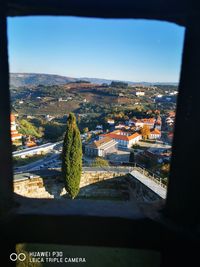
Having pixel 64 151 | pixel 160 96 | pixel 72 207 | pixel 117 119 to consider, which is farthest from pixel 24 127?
pixel 72 207

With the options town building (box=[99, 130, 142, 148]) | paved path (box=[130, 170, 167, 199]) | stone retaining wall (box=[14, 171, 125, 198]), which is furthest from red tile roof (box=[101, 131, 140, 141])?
stone retaining wall (box=[14, 171, 125, 198])

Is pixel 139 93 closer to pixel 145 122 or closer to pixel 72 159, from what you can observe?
pixel 145 122

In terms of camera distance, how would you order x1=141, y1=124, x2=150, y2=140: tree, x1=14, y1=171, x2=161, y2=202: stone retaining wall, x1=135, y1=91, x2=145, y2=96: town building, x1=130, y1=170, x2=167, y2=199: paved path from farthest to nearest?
x1=135, y1=91, x2=145, y2=96: town building < x1=141, y1=124, x2=150, y2=140: tree < x1=14, y1=171, x2=161, y2=202: stone retaining wall < x1=130, y1=170, x2=167, y2=199: paved path

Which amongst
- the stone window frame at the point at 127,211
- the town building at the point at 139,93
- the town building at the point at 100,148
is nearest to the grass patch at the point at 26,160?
the town building at the point at 100,148

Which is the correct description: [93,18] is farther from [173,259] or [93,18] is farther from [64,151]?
[64,151]

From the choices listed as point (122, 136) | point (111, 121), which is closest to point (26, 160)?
point (122, 136)

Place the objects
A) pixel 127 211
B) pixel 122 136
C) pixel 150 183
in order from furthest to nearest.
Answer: pixel 122 136 → pixel 150 183 → pixel 127 211

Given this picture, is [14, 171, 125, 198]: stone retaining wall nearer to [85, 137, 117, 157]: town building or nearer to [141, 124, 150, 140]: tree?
[85, 137, 117, 157]: town building

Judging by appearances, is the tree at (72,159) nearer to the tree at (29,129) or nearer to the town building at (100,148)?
the town building at (100,148)
